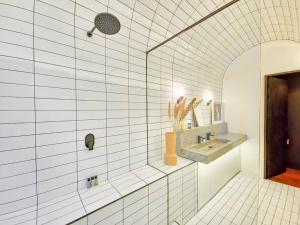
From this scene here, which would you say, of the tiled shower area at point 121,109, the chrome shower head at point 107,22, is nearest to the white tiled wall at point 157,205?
the tiled shower area at point 121,109

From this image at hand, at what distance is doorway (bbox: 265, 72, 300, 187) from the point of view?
276cm

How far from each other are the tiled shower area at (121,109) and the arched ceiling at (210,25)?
14mm

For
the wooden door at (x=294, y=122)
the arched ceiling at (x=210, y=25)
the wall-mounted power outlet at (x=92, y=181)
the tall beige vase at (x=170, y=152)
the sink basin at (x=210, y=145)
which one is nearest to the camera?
A: the wall-mounted power outlet at (x=92, y=181)

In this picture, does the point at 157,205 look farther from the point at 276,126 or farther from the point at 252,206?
the point at 276,126

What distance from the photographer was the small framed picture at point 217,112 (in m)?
2.93

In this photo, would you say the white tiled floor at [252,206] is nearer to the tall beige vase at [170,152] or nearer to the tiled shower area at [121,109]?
the tiled shower area at [121,109]

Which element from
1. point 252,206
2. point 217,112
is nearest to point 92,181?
point 252,206

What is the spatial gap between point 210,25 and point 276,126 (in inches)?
96.1

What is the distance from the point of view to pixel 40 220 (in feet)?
3.07

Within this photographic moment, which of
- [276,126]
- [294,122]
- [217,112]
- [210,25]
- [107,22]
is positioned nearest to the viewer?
[107,22]

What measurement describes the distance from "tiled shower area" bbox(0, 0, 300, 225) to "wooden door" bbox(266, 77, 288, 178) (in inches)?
14.9

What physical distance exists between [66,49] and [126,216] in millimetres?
1413

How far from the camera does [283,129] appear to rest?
3148mm

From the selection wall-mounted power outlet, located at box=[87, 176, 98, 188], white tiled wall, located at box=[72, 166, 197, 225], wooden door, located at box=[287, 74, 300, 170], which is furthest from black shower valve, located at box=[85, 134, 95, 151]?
wooden door, located at box=[287, 74, 300, 170]
